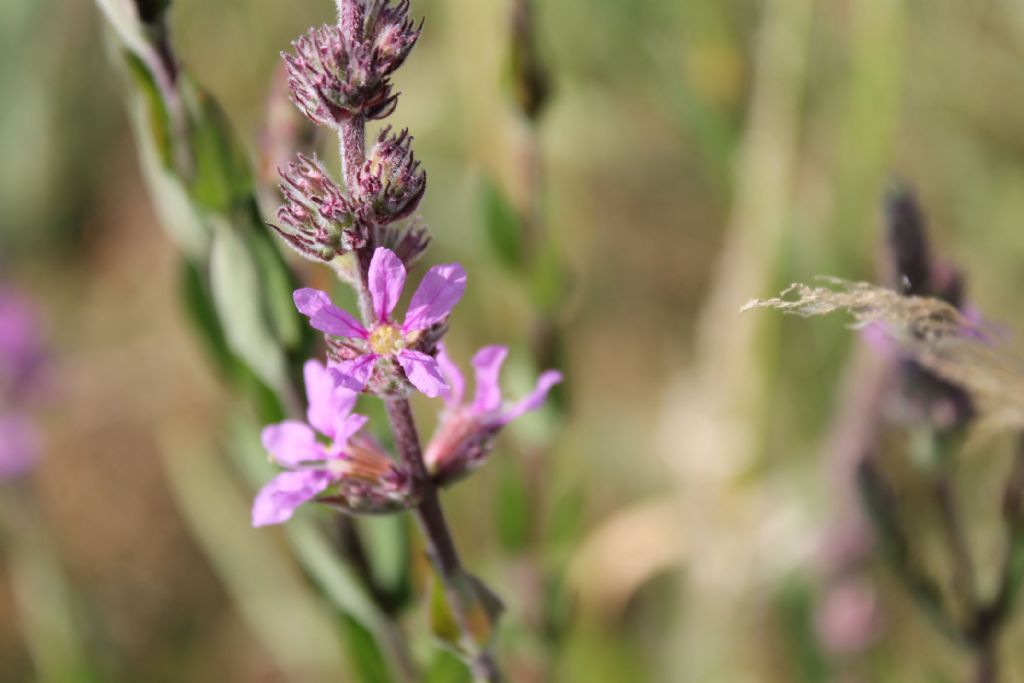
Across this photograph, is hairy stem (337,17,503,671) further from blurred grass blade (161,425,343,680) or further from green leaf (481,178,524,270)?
blurred grass blade (161,425,343,680)

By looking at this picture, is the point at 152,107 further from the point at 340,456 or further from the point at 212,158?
the point at 340,456

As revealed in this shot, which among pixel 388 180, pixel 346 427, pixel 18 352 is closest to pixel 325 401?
pixel 346 427

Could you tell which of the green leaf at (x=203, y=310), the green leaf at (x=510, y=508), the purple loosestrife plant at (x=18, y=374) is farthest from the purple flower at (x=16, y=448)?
the green leaf at (x=510, y=508)

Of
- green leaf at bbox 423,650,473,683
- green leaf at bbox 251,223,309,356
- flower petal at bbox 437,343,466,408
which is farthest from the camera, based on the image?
green leaf at bbox 251,223,309,356

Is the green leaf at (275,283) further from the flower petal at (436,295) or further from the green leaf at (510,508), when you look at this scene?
the green leaf at (510,508)

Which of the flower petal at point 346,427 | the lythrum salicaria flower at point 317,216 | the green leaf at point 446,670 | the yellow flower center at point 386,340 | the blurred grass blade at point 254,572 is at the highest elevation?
the lythrum salicaria flower at point 317,216

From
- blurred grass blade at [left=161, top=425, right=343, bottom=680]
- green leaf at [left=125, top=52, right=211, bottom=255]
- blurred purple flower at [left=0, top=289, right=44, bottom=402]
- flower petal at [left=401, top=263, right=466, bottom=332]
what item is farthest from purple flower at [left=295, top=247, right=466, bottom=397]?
blurred purple flower at [left=0, top=289, right=44, bottom=402]

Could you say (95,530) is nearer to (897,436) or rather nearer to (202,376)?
(202,376)
